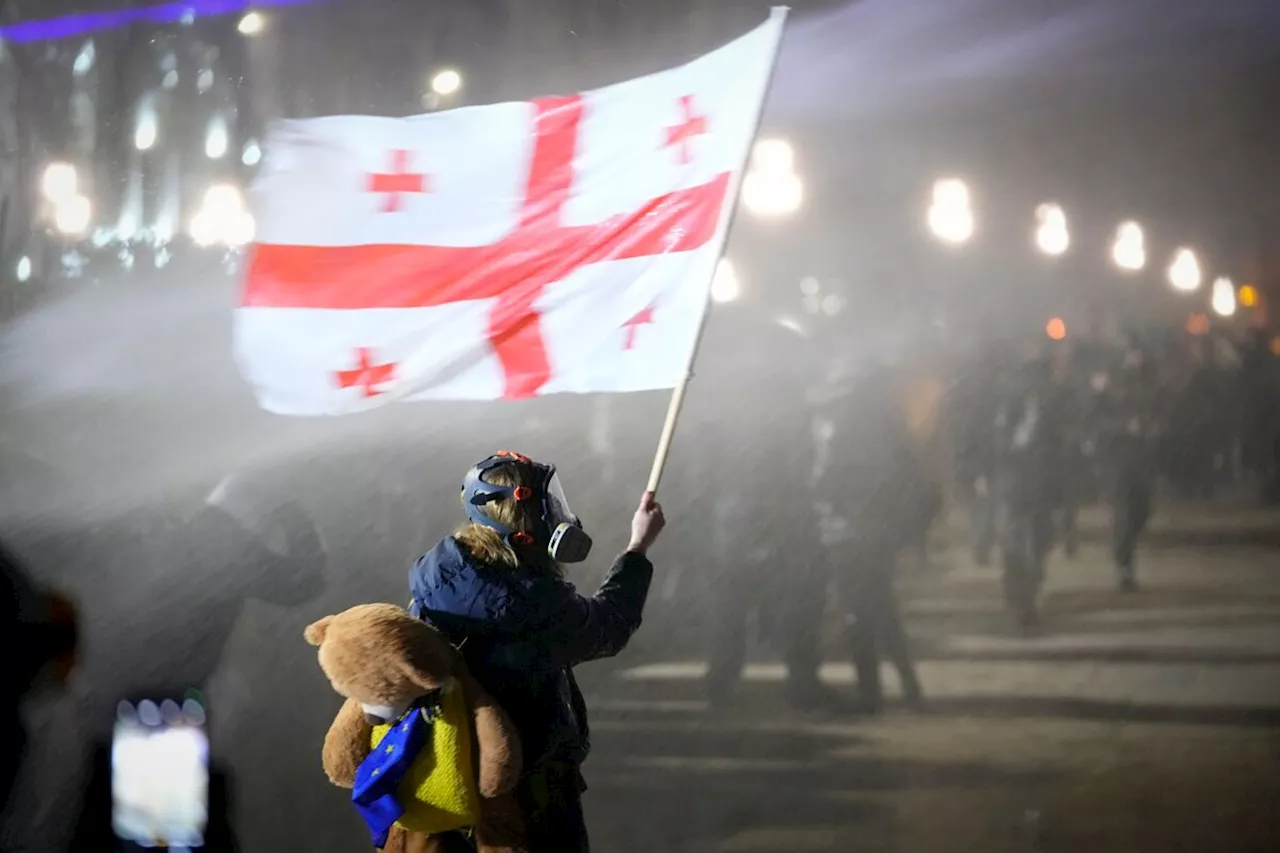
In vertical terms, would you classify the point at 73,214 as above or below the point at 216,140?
below

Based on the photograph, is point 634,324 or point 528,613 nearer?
point 528,613

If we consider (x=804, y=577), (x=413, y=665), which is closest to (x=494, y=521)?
(x=413, y=665)

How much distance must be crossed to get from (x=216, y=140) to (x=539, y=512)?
6.08 ft

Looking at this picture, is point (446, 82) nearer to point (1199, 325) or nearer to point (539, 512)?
point (539, 512)

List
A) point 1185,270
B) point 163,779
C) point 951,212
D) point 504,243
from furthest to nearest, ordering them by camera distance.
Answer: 1. point 163,779
2. point 951,212
3. point 1185,270
4. point 504,243

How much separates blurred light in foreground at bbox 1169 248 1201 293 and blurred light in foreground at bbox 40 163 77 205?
8.90 feet

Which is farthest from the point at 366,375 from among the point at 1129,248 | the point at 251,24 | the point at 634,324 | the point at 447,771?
the point at 1129,248

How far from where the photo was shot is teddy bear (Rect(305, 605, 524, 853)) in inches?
62.5

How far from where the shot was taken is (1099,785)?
228cm

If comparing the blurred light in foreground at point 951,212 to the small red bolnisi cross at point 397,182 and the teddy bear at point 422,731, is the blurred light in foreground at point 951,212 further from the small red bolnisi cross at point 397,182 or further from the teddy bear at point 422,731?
the teddy bear at point 422,731

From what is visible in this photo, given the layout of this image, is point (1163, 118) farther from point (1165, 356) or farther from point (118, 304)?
point (118, 304)

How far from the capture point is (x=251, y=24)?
3.05 meters

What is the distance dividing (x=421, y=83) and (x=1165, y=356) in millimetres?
1794

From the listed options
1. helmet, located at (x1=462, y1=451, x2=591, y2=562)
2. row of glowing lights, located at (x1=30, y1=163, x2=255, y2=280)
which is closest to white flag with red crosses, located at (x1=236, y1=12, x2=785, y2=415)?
helmet, located at (x1=462, y1=451, x2=591, y2=562)
